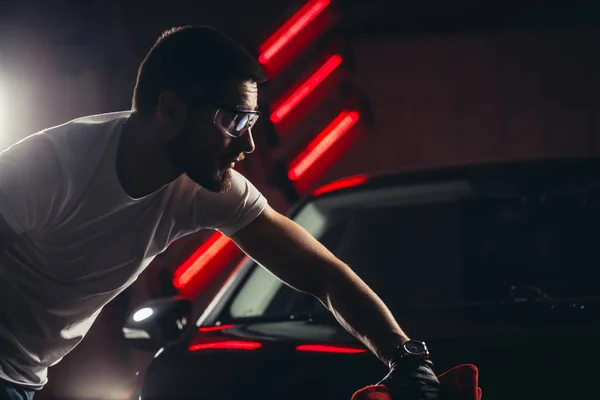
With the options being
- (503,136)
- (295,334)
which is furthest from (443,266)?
(503,136)

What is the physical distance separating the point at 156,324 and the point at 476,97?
21.5 feet

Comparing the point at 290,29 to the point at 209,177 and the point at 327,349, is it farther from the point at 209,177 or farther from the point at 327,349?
the point at 327,349

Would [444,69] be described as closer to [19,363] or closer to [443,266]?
[443,266]

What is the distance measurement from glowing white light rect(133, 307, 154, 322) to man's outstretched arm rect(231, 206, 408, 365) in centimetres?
44

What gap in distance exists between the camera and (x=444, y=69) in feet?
29.5

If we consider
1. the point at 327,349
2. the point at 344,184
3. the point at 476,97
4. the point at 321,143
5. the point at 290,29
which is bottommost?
the point at 476,97

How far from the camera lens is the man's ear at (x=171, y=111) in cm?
243

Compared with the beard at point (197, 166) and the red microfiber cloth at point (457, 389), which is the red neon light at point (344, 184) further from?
the red microfiber cloth at point (457, 389)

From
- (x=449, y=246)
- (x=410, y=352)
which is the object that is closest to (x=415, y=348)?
(x=410, y=352)

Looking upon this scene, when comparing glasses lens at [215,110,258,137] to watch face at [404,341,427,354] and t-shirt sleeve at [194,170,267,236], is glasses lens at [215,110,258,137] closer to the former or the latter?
t-shirt sleeve at [194,170,267,236]

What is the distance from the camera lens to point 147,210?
2451 mm

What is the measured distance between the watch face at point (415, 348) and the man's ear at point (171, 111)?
79cm

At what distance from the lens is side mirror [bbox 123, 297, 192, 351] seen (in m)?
2.83

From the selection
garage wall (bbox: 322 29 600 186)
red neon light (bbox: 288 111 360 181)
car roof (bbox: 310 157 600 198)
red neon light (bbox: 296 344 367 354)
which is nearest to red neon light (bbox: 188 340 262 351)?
red neon light (bbox: 296 344 367 354)
